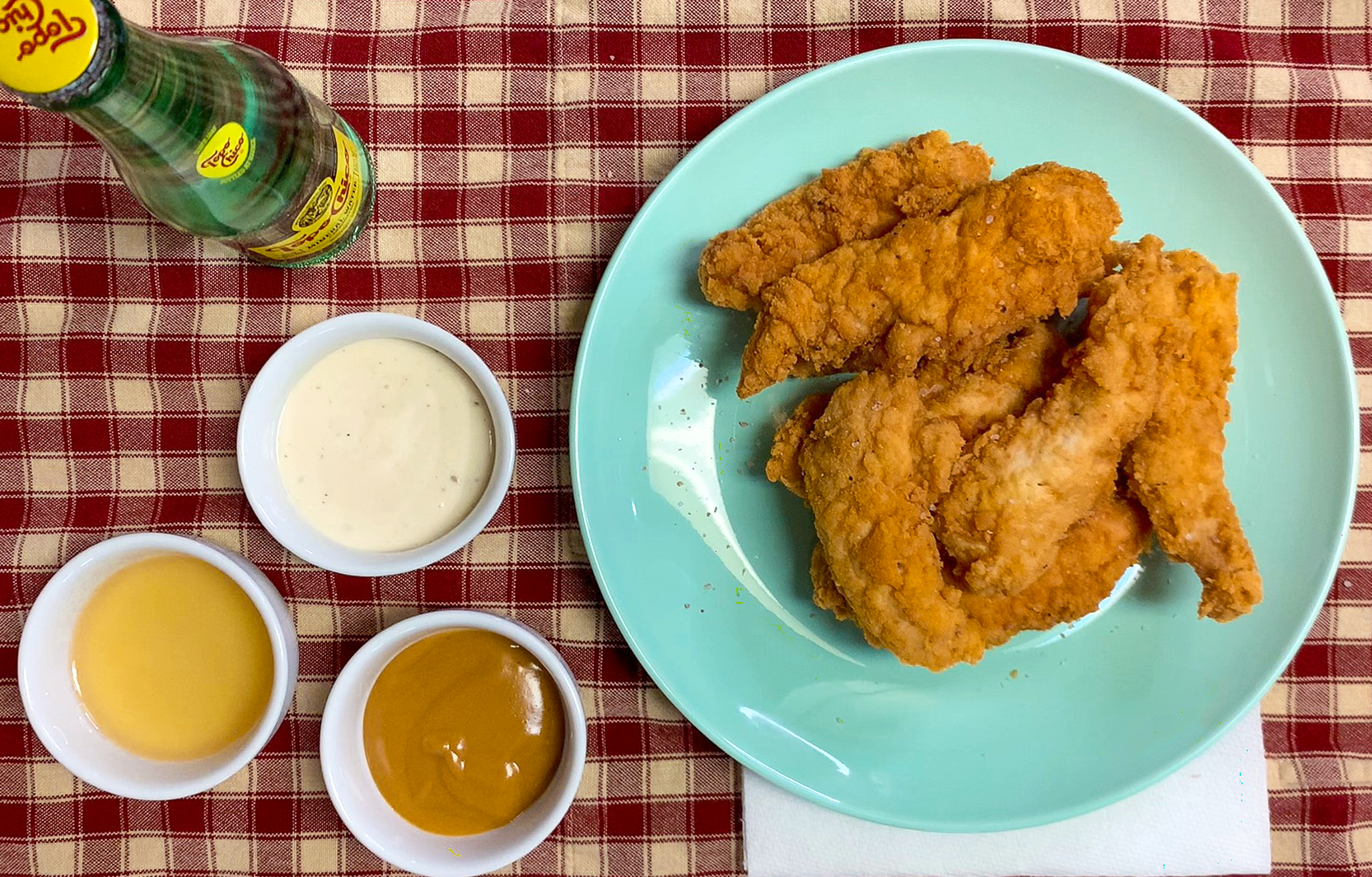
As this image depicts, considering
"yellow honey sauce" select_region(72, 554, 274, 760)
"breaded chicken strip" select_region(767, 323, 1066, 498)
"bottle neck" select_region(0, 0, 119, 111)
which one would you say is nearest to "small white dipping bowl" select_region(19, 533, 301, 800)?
"yellow honey sauce" select_region(72, 554, 274, 760)

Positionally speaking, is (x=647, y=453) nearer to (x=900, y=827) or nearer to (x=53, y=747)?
(x=900, y=827)

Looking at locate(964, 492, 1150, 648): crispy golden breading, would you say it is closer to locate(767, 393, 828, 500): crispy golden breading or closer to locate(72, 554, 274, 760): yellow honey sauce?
locate(767, 393, 828, 500): crispy golden breading

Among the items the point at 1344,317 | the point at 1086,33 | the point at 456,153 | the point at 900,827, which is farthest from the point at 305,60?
the point at 1344,317

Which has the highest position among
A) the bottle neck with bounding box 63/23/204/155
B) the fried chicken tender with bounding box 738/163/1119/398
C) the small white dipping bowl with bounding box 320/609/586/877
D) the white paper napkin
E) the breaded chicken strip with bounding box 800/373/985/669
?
the bottle neck with bounding box 63/23/204/155

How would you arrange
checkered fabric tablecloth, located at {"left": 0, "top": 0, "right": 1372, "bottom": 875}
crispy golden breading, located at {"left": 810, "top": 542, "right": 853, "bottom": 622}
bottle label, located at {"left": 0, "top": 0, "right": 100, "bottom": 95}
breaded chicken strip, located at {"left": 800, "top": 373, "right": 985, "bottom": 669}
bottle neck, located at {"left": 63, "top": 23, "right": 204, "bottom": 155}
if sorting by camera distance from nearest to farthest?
bottle label, located at {"left": 0, "top": 0, "right": 100, "bottom": 95} → bottle neck, located at {"left": 63, "top": 23, "right": 204, "bottom": 155} → breaded chicken strip, located at {"left": 800, "top": 373, "right": 985, "bottom": 669} → crispy golden breading, located at {"left": 810, "top": 542, "right": 853, "bottom": 622} → checkered fabric tablecloth, located at {"left": 0, "top": 0, "right": 1372, "bottom": 875}

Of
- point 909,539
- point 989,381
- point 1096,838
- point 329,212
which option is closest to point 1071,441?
point 989,381

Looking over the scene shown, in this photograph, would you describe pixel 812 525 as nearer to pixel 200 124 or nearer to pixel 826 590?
pixel 826 590
